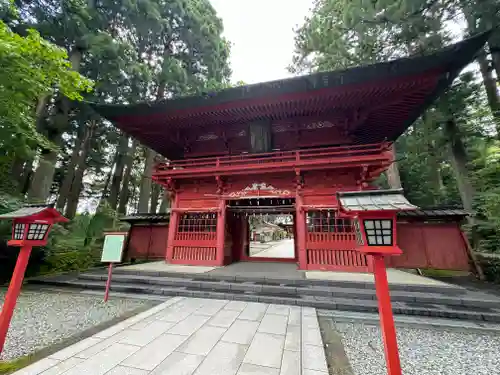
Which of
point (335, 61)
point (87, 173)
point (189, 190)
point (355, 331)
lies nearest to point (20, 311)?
point (189, 190)

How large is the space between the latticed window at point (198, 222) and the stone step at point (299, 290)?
261cm

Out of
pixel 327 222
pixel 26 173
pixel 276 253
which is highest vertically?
pixel 26 173

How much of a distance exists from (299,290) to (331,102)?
5924mm

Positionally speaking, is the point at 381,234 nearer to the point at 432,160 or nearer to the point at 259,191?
the point at 259,191

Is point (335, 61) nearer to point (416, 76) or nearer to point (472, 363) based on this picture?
point (416, 76)

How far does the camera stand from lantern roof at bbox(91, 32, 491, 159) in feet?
18.6

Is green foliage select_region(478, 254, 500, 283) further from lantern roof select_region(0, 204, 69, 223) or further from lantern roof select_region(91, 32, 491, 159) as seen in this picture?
lantern roof select_region(0, 204, 69, 223)

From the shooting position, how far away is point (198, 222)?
28.4 ft

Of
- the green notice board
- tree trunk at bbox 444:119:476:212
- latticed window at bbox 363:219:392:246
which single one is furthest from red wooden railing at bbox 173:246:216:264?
tree trunk at bbox 444:119:476:212

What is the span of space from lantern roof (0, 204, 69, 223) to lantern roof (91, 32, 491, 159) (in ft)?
17.6

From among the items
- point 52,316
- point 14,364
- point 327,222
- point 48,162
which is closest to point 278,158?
point 327,222

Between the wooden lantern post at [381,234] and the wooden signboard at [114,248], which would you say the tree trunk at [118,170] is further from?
the wooden lantern post at [381,234]

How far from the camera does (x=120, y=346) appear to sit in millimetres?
2912

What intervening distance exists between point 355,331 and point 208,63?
15771 millimetres
